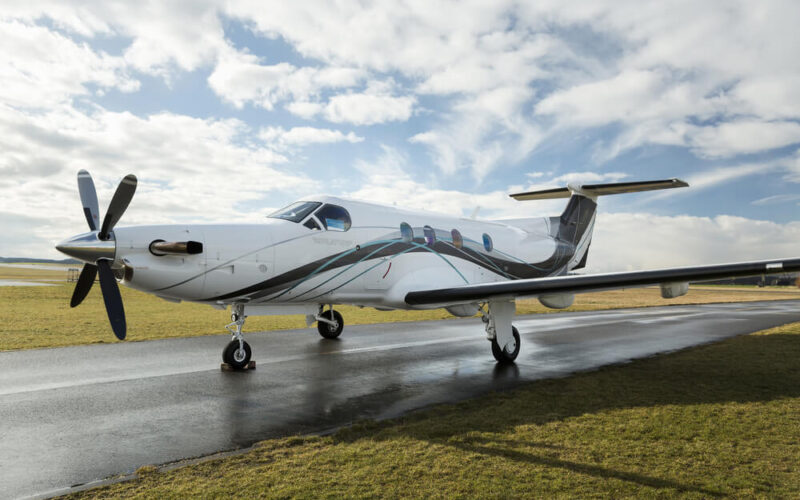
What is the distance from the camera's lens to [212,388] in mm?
7574

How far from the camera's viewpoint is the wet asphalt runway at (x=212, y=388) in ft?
15.7

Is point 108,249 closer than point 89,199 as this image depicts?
Yes

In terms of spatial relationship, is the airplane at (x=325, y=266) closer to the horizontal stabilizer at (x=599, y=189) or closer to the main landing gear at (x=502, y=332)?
the main landing gear at (x=502, y=332)

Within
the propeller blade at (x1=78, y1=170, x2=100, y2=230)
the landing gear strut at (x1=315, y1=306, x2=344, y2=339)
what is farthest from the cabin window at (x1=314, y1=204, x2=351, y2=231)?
the landing gear strut at (x1=315, y1=306, x2=344, y2=339)

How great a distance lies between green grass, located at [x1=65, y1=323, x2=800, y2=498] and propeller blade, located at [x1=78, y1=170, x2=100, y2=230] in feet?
17.1

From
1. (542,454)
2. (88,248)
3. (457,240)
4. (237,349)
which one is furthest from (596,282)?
(88,248)

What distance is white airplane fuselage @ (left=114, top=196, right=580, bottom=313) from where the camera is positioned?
7.62 m

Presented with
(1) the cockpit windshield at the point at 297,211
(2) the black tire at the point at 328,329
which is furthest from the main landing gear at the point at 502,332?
(2) the black tire at the point at 328,329

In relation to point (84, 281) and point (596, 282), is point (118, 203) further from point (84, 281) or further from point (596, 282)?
point (596, 282)

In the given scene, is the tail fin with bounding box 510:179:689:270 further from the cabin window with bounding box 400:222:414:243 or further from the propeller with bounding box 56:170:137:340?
the propeller with bounding box 56:170:137:340

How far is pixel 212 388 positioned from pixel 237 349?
5.18 ft

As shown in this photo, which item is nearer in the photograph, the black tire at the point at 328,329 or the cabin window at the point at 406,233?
the cabin window at the point at 406,233

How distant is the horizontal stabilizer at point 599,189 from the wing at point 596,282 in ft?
22.1

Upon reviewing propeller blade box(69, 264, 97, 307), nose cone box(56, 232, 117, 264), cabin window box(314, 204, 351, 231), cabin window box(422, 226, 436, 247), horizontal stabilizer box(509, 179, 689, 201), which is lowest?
propeller blade box(69, 264, 97, 307)
